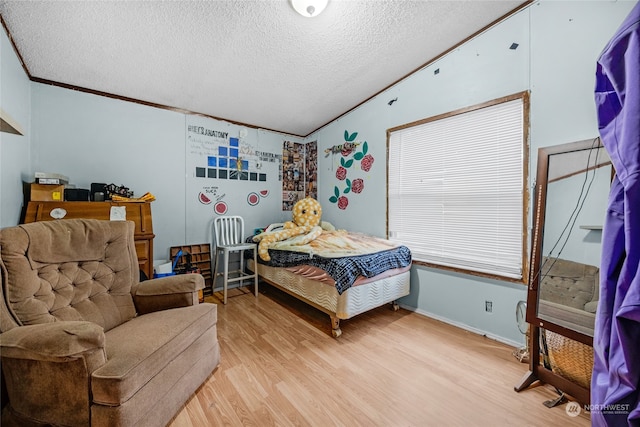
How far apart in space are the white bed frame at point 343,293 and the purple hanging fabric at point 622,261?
145 cm

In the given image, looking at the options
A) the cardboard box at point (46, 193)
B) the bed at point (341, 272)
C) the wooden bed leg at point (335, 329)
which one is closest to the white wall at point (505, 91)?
the bed at point (341, 272)

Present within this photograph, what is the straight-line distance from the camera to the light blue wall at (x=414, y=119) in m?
1.73

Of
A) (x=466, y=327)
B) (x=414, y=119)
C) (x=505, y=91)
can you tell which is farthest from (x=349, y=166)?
(x=466, y=327)

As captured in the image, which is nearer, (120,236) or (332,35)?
(120,236)

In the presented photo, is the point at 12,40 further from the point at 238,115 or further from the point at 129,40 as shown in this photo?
the point at 238,115

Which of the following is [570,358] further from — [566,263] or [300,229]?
[300,229]

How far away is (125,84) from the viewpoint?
8.14 ft

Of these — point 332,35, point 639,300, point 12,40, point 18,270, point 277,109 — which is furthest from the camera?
point 277,109

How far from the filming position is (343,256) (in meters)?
2.18

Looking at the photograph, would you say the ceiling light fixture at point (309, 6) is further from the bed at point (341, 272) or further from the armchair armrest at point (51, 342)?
the armchair armrest at point (51, 342)

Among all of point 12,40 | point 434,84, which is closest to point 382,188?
point 434,84

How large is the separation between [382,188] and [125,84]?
9.79 feet

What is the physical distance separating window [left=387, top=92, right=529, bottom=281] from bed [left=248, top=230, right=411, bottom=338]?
392 millimetres

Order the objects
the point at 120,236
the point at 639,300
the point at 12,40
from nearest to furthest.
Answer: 1. the point at 639,300
2. the point at 120,236
3. the point at 12,40
